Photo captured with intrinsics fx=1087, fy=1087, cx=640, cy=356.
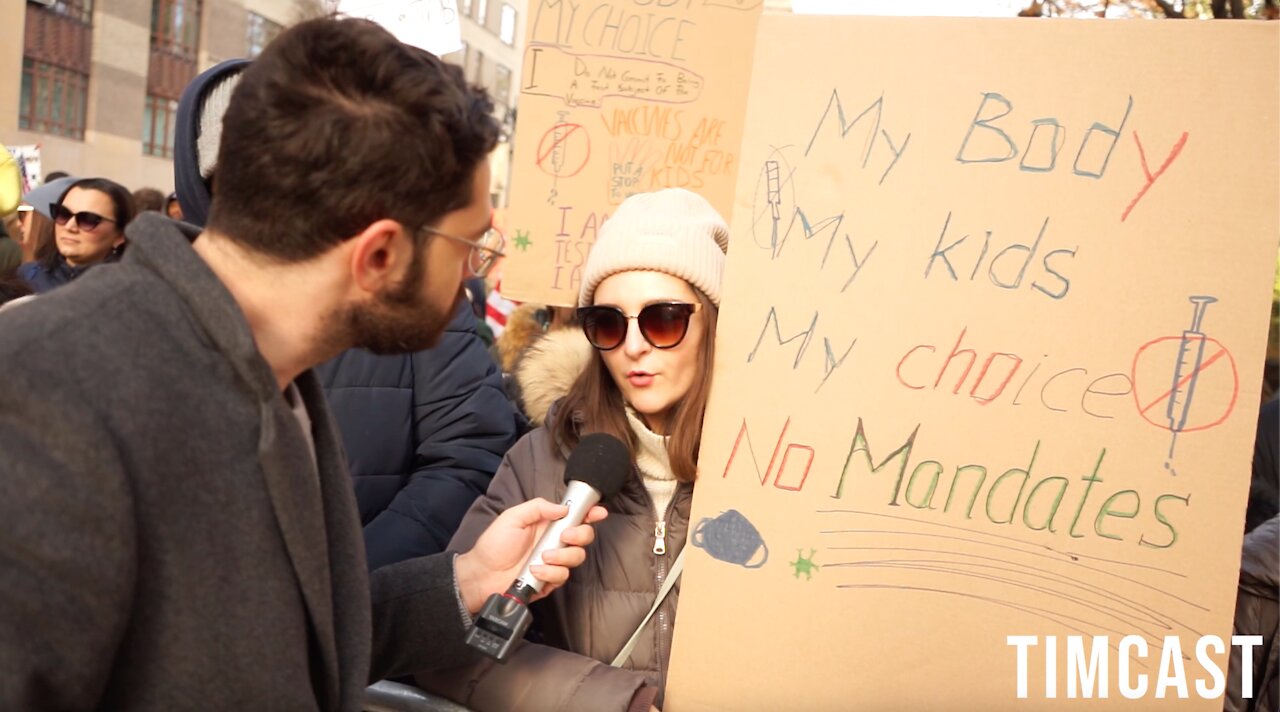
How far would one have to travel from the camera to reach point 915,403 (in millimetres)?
1919

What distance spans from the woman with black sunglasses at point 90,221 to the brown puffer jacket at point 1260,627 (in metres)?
4.48

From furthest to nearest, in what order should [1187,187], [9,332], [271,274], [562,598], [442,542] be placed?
[442,542] → [562,598] → [1187,187] → [271,274] → [9,332]

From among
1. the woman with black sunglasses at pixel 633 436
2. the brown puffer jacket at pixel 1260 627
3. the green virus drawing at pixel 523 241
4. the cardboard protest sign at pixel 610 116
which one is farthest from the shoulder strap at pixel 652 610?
the green virus drawing at pixel 523 241

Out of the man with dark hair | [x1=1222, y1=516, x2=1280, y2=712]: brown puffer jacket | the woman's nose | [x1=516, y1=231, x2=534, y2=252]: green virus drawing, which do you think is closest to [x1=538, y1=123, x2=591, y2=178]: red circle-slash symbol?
[x1=516, y1=231, x2=534, y2=252]: green virus drawing

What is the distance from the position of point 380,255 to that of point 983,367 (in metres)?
1.04

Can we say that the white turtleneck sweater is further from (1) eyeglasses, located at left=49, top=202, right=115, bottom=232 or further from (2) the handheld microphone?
(1) eyeglasses, located at left=49, top=202, right=115, bottom=232

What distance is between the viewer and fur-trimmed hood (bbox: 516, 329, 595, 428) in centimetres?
259

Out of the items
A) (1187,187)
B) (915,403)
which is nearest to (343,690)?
(915,403)

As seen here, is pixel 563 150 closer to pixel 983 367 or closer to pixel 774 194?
pixel 774 194

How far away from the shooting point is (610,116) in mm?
3625

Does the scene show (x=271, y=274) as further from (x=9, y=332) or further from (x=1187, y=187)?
(x=1187, y=187)

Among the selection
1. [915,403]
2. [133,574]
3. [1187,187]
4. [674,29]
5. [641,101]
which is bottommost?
[133,574]

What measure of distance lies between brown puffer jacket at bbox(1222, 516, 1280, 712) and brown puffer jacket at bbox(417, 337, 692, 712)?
107 cm

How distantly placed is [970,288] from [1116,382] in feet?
0.94
